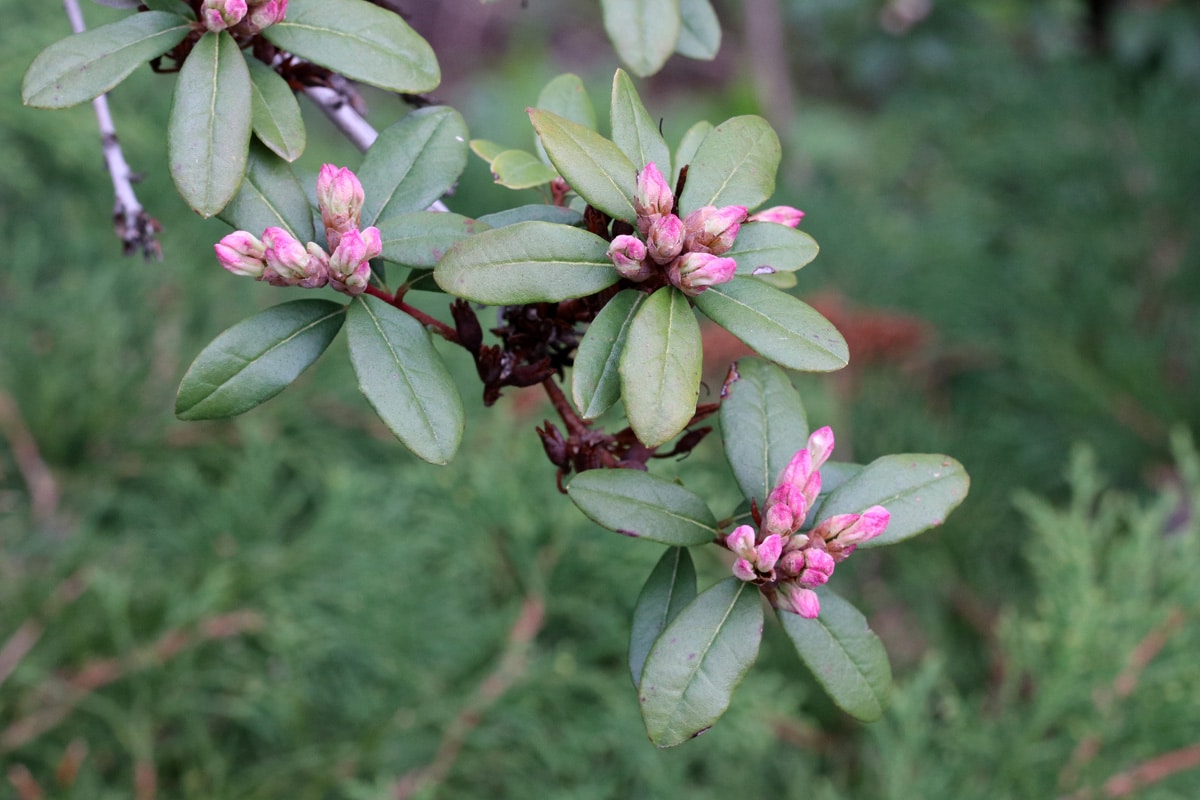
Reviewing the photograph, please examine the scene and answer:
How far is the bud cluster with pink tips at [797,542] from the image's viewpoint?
0.54 m

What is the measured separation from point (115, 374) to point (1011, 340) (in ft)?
7.52

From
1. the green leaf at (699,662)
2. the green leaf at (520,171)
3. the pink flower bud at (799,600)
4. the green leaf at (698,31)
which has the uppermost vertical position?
the green leaf at (698,31)

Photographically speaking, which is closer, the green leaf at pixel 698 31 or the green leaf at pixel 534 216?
the green leaf at pixel 534 216

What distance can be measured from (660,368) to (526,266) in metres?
0.09

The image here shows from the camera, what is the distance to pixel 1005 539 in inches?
93.6

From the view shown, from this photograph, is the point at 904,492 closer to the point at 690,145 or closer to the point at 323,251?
the point at 690,145

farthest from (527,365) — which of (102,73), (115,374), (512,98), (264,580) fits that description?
(512,98)

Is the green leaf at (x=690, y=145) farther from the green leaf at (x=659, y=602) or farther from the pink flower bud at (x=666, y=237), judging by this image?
the green leaf at (x=659, y=602)

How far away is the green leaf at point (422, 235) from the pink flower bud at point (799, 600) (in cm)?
27

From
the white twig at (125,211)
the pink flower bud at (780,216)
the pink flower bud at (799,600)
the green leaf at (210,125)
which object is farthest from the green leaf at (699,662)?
the white twig at (125,211)

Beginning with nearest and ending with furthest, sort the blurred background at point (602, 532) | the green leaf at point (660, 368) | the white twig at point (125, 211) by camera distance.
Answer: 1. the green leaf at point (660, 368)
2. the white twig at point (125, 211)
3. the blurred background at point (602, 532)

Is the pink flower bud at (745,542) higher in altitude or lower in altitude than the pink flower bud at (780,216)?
lower

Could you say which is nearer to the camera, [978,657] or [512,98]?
[978,657]

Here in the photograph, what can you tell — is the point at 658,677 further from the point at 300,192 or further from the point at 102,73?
the point at 102,73
